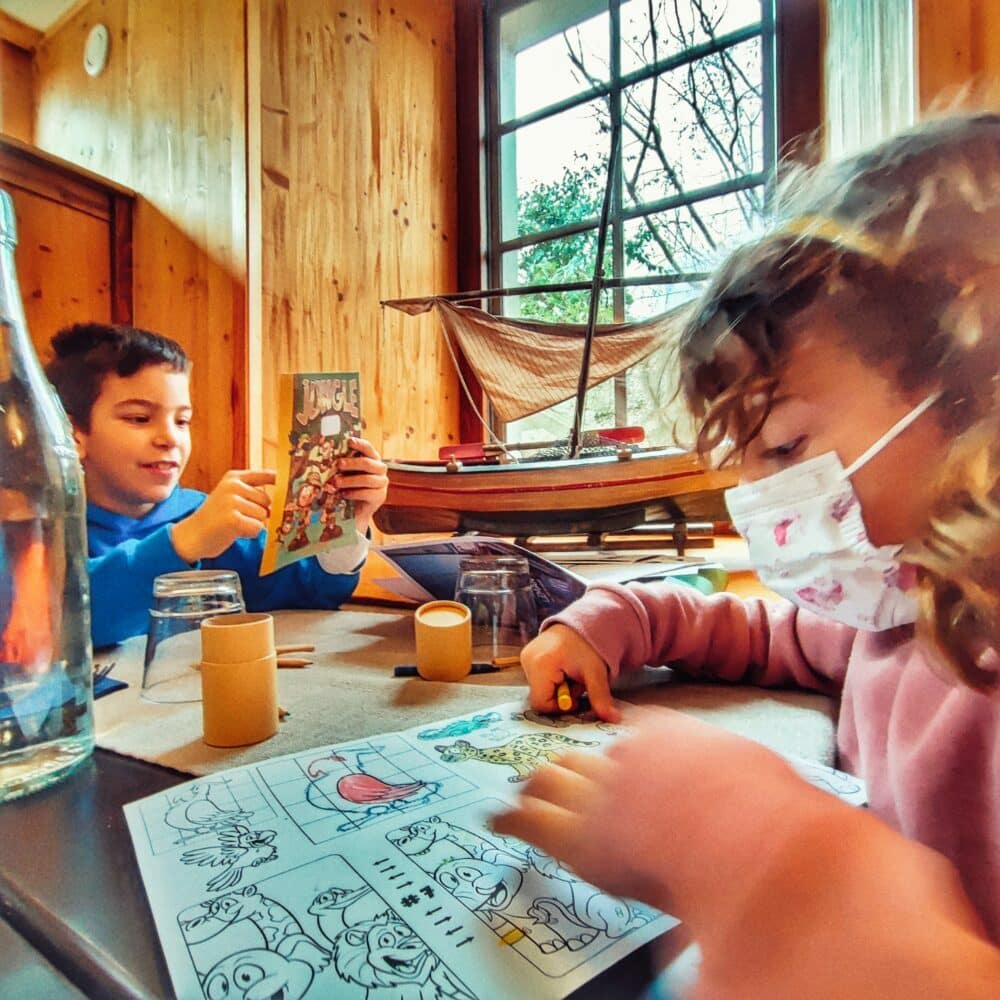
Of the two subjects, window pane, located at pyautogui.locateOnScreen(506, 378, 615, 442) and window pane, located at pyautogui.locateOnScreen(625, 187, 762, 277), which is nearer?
window pane, located at pyautogui.locateOnScreen(625, 187, 762, 277)

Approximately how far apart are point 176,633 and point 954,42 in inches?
55.1

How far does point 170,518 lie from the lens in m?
0.95

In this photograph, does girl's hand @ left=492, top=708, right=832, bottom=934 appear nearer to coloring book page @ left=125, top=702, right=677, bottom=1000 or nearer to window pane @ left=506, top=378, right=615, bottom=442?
coloring book page @ left=125, top=702, right=677, bottom=1000

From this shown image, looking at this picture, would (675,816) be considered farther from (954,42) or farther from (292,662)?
(954,42)

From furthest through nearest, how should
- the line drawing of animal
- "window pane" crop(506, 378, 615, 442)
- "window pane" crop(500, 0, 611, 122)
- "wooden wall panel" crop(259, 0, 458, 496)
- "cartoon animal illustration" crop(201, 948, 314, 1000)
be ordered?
"window pane" crop(506, 378, 615, 442) → "window pane" crop(500, 0, 611, 122) → "wooden wall panel" crop(259, 0, 458, 496) → the line drawing of animal → "cartoon animal illustration" crop(201, 948, 314, 1000)

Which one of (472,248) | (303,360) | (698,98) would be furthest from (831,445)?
(472,248)

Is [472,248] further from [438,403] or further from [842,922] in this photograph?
[842,922]

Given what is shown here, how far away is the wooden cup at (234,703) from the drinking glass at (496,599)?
0.23 m

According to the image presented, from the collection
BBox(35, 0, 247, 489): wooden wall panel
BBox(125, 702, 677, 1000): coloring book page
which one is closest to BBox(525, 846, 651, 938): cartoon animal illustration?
BBox(125, 702, 677, 1000): coloring book page

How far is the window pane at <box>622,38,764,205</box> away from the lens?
1727 mm

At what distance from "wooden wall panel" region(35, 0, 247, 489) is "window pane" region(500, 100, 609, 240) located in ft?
3.09

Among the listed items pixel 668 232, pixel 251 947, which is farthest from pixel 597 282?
pixel 251 947

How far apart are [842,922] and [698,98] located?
208 centimetres

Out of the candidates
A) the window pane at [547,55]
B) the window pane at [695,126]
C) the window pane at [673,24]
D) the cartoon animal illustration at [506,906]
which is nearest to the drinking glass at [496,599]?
the cartoon animal illustration at [506,906]
